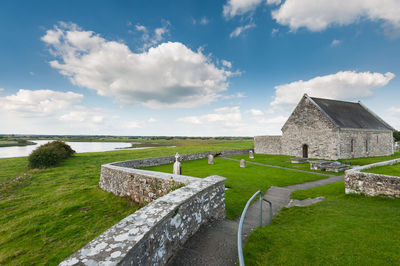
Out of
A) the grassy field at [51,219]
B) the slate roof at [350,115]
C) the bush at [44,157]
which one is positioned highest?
the slate roof at [350,115]

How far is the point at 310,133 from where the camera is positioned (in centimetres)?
2614

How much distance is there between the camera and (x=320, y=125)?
24875 millimetres

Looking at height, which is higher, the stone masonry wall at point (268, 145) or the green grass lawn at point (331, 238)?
the stone masonry wall at point (268, 145)

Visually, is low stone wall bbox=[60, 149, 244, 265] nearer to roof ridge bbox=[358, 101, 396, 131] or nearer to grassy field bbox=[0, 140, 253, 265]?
grassy field bbox=[0, 140, 253, 265]

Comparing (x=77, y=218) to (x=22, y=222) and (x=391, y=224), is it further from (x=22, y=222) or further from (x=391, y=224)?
(x=391, y=224)

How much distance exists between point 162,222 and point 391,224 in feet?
21.9

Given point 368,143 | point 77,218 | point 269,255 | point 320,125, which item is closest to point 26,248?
point 77,218

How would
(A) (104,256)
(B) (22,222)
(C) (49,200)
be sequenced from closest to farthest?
(A) (104,256) < (B) (22,222) < (C) (49,200)

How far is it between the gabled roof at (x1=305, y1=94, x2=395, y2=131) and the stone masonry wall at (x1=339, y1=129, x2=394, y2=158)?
2.70ft

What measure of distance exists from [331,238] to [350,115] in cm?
3003

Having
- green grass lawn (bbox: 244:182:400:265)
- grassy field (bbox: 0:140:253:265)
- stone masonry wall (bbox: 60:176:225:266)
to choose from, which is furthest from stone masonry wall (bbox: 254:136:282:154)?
stone masonry wall (bbox: 60:176:225:266)

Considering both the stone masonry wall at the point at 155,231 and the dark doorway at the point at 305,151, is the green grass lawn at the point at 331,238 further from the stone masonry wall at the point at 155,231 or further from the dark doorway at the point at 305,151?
the dark doorway at the point at 305,151

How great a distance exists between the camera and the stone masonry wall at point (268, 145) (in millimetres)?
31767

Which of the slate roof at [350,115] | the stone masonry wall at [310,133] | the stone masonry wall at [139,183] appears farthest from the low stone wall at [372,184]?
the slate roof at [350,115]
